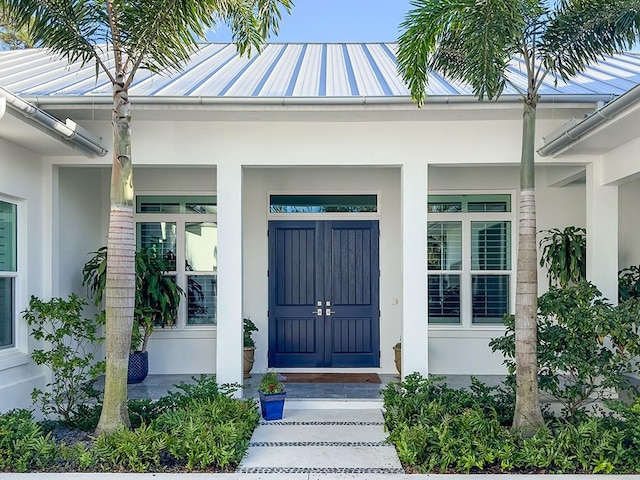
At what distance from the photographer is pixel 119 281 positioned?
15.9ft

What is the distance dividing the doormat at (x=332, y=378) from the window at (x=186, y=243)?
4.84 feet

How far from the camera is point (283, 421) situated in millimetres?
5793

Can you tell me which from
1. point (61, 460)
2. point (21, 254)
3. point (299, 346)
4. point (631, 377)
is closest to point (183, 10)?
point (21, 254)

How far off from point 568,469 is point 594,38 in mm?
3685

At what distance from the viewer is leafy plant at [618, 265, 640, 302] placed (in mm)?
6797

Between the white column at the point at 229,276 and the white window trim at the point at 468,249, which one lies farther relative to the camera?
the white window trim at the point at 468,249

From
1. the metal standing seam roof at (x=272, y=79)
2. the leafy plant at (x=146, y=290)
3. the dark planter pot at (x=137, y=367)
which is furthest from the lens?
the dark planter pot at (x=137, y=367)

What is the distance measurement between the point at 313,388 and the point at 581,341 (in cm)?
327

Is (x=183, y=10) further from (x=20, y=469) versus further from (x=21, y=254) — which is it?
(x=20, y=469)

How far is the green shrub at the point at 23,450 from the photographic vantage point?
14.5ft

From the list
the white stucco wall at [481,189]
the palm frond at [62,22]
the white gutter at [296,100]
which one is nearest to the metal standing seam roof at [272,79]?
the white gutter at [296,100]

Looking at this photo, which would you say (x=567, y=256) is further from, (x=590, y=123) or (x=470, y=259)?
(x=590, y=123)

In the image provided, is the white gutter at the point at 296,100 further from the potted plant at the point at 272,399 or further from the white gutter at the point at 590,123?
the potted plant at the point at 272,399

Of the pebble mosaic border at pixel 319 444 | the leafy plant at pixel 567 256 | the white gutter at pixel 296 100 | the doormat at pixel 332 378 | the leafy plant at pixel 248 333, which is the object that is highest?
the white gutter at pixel 296 100
